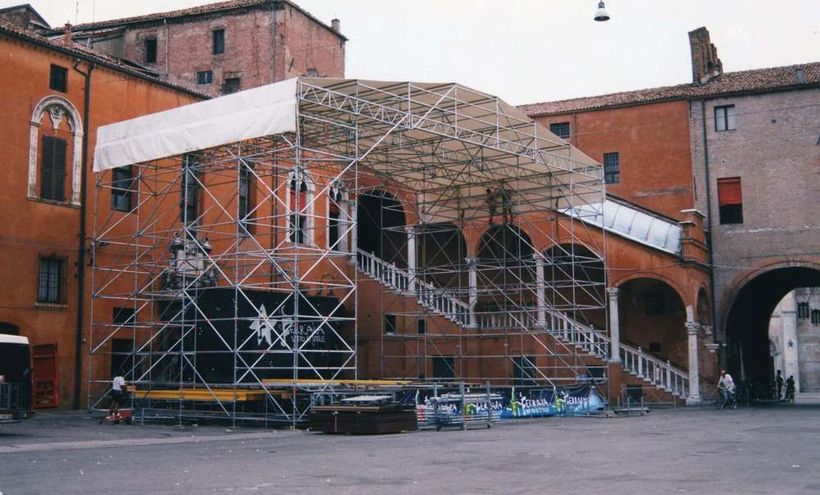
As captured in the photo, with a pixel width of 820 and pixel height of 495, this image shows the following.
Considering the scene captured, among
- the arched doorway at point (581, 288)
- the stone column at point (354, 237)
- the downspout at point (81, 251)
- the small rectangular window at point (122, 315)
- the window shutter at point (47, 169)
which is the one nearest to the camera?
the window shutter at point (47, 169)

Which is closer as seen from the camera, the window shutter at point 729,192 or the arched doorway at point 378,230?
the window shutter at point 729,192

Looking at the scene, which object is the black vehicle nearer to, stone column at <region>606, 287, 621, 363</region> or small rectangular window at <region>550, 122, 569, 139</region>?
stone column at <region>606, 287, 621, 363</region>

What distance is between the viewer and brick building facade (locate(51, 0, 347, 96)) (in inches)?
1775

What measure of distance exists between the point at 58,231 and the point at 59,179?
5.16 ft

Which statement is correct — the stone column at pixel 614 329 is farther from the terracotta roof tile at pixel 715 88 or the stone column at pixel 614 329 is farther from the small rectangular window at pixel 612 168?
the terracotta roof tile at pixel 715 88

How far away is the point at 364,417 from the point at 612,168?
76.5 ft

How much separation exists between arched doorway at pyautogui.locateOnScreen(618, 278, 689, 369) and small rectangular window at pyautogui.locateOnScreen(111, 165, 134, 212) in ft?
61.4

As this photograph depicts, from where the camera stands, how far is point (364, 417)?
2042 cm

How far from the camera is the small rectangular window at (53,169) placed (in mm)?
27562

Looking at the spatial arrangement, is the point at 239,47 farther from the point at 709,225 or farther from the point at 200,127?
the point at 709,225

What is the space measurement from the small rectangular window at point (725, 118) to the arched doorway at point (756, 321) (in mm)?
5962

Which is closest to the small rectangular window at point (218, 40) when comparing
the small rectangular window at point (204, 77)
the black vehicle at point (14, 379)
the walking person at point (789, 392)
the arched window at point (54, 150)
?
the small rectangular window at point (204, 77)

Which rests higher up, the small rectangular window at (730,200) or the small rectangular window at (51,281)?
the small rectangular window at (730,200)

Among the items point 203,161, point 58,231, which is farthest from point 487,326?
point 58,231
